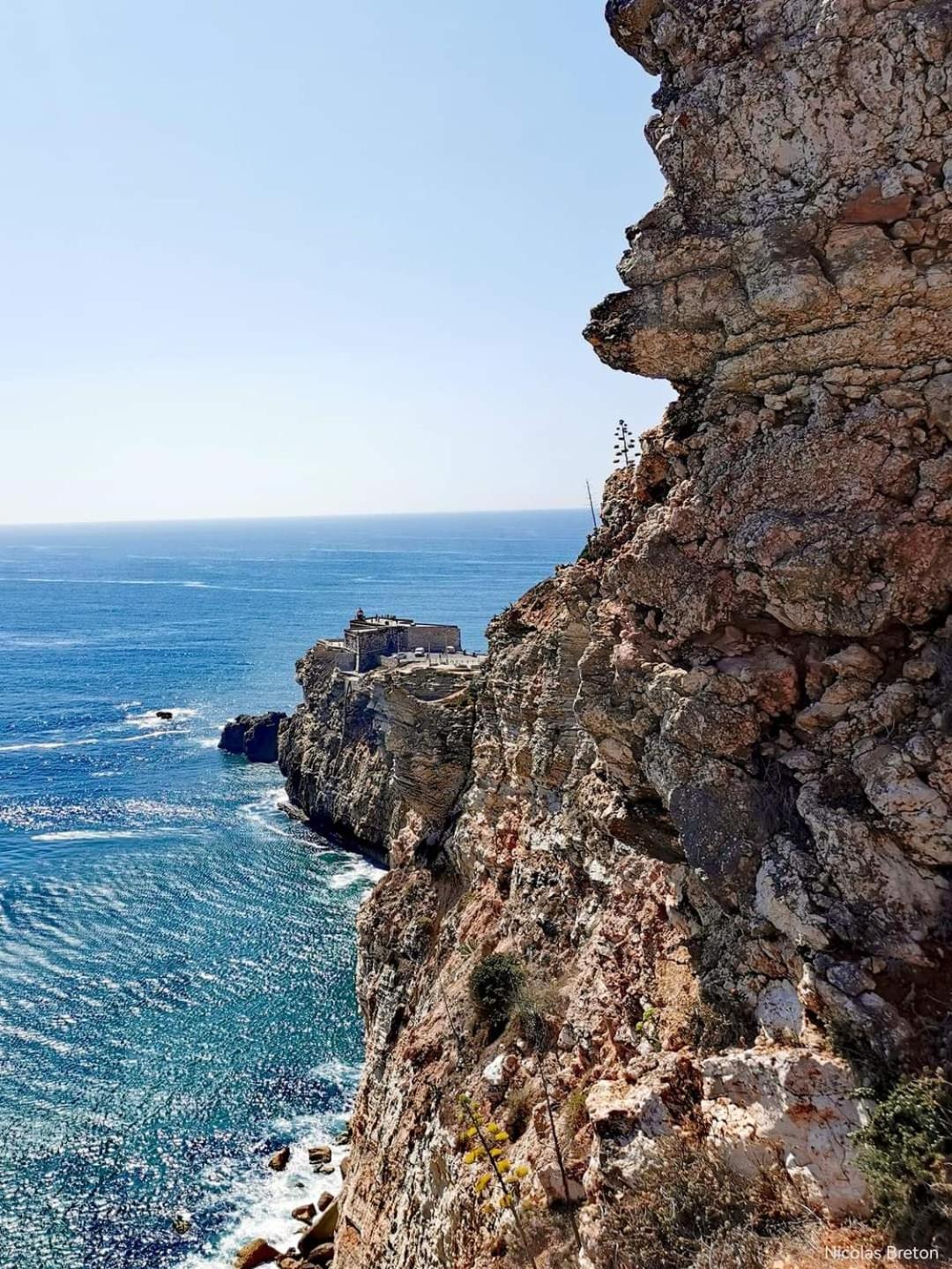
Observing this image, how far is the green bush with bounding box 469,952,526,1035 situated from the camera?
16.4m

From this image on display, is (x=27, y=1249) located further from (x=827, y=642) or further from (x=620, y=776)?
(x=827, y=642)

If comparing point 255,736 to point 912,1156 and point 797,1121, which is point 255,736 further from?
point 912,1156

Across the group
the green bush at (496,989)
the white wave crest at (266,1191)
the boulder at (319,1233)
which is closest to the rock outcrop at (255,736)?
the white wave crest at (266,1191)

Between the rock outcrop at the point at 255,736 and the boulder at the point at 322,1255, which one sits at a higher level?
the rock outcrop at the point at 255,736

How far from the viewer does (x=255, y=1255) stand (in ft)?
79.3

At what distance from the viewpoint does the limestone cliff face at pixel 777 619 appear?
8875 millimetres

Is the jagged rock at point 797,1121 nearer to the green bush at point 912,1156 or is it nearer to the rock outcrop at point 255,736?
the green bush at point 912,1156

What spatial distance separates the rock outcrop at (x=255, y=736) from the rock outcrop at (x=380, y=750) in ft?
19.7

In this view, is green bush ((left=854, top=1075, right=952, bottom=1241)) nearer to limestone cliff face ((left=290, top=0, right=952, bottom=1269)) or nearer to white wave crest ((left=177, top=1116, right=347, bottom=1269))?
limestone cliff face ((left=290, top=0, right=952, bottom=1269))

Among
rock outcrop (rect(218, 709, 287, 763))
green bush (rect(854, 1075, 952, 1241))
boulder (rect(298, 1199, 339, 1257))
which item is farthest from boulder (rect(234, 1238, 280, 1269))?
rock outcrop (rect(218, 709, 287, 763))

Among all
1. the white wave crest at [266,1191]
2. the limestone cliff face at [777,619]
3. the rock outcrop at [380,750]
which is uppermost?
the limestone cliff face at [777,619]

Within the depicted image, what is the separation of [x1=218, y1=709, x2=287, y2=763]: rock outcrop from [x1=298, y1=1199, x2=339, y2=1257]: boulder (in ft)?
158

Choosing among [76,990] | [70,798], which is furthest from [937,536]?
[70,798]

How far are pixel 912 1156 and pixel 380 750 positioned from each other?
154ft
